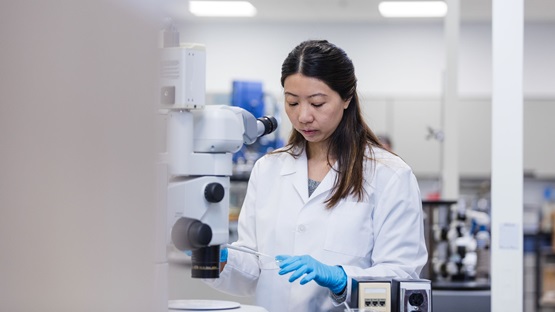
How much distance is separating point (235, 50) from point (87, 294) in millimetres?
6732

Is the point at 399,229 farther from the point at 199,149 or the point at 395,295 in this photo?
the point at 199,149

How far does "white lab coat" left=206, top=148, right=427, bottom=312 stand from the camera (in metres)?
1.59

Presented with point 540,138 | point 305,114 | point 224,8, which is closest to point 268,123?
point 305,114

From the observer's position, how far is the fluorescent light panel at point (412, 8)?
601 cm

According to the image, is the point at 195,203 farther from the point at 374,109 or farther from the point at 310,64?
the point at 374,109

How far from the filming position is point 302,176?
1748mm

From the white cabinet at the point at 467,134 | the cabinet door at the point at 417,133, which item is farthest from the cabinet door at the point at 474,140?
the cabinet door at the point at 417,133

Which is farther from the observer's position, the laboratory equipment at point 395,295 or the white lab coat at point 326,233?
the white lab coat at point 326,233

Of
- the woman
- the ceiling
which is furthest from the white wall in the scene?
the woman

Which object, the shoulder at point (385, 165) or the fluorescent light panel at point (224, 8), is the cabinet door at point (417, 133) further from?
the shoulder at point (385, 165)

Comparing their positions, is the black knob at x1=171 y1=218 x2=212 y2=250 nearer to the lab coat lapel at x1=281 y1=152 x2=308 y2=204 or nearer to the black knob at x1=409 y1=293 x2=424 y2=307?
the black knob at x1=409 y1=293 x2=424 y2=307

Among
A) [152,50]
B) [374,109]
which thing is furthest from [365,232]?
[374,109]

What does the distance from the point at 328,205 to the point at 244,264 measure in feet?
0.74

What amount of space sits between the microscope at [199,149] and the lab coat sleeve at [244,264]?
1.53 feet
